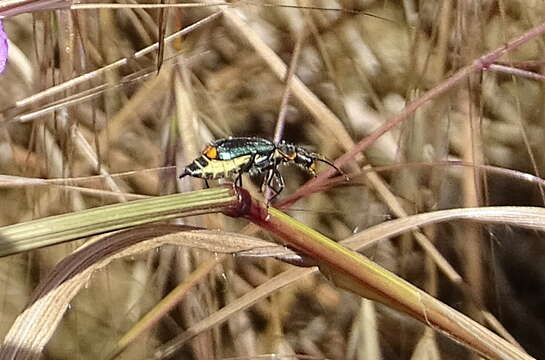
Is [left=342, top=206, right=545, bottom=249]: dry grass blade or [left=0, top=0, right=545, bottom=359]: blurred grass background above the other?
[left=0, top=0, right=545, bottom=359]: blurred grass background

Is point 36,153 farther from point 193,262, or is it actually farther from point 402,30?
point 402,30

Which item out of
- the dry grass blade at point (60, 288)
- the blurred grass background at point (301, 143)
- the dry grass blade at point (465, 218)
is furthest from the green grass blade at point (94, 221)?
the blurred grass background at point (301, 143)

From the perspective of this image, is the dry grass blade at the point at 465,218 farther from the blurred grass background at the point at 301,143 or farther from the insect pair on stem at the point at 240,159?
the blurred grass background at the point at 301,143

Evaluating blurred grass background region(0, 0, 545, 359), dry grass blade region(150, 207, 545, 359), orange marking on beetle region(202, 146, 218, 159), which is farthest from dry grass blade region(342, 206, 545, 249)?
blurred grass background region(0, 0, 545, 359)

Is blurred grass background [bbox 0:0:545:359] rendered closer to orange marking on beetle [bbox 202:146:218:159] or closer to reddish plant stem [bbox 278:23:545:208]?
reddish plant stem [bbox 278:23:545:208]

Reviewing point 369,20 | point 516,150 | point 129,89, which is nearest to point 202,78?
point 129,89

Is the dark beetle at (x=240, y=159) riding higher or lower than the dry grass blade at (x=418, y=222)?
higher
